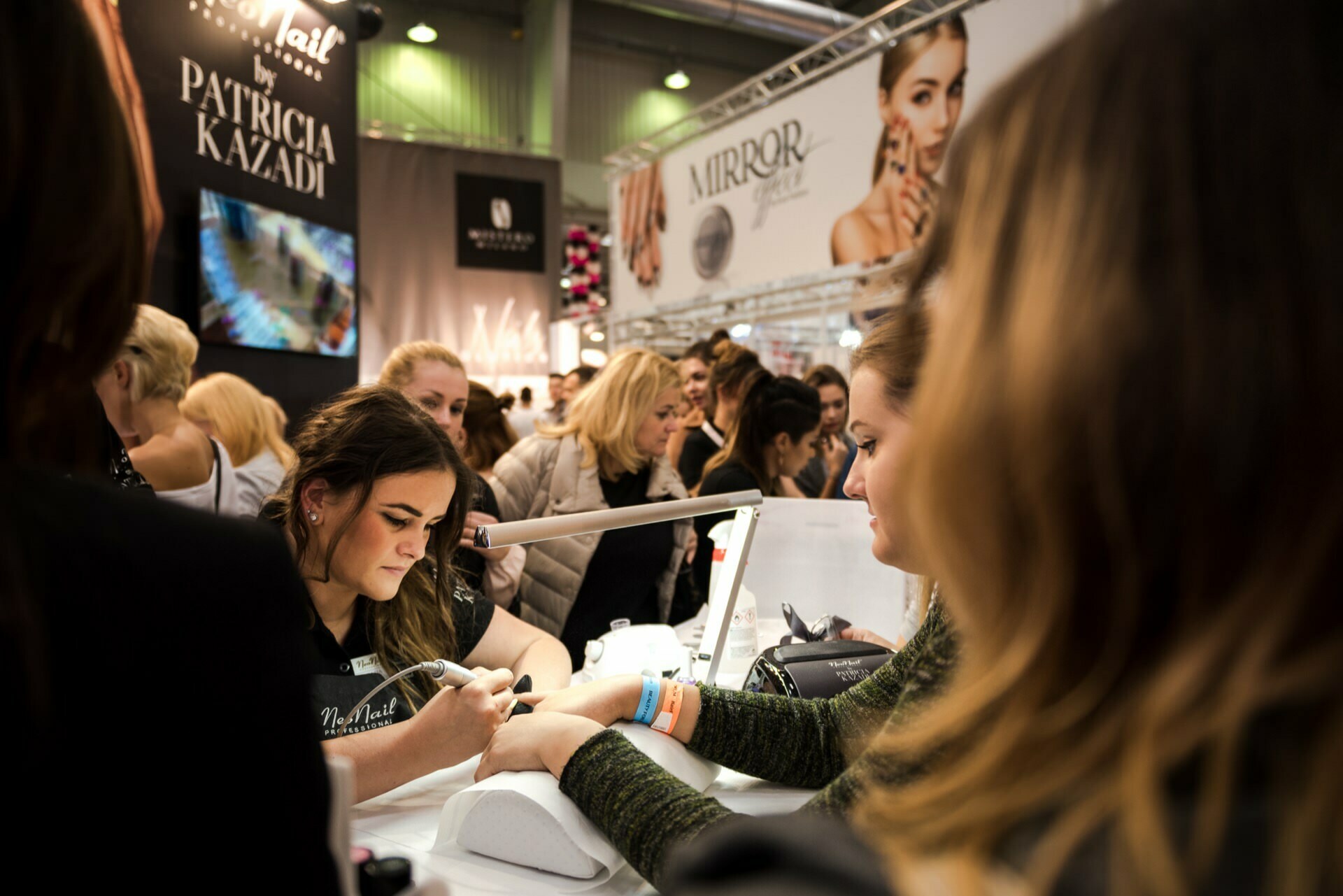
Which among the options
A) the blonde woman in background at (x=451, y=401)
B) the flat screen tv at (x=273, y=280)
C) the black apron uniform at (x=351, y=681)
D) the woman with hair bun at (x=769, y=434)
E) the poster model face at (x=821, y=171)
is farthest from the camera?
the poster model face at (x=821, y=171)

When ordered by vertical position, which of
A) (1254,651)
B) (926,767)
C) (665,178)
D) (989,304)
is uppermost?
(665,178)

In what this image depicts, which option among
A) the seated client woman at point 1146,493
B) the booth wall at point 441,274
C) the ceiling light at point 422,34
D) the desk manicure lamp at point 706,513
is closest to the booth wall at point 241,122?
the booth wall at point 441,274

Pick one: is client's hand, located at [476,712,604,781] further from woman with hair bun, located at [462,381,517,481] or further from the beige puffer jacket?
woman with hair bun, located at [462,381,517,481]

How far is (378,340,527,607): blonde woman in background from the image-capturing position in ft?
9.98

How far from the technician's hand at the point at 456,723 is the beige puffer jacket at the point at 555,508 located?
1626 millimetres

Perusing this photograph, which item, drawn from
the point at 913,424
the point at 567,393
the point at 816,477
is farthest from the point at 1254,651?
the point at 567,393

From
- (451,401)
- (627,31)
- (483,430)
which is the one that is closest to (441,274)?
(627,31)

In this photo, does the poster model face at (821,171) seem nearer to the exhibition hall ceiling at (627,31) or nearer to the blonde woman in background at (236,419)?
the blonde woman in background at (236,419)

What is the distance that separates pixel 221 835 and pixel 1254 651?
495mm

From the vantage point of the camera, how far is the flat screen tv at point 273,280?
4.96 meters

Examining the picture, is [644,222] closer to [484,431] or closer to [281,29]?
[281,29]

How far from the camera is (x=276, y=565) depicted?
1.70 ft

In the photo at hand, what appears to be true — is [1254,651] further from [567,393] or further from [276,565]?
[567,393]

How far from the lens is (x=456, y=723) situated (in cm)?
139
